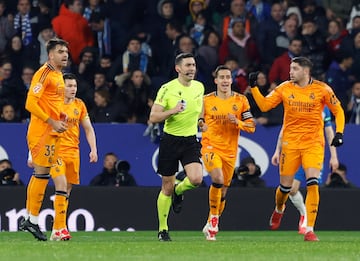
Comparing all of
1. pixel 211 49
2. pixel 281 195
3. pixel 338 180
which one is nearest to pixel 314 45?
pixel 211 49

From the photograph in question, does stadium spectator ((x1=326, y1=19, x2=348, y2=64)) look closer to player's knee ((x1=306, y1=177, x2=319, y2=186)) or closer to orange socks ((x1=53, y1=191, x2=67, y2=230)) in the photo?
player's knee ((x1=306, y1=177, x2=319, y2=186))

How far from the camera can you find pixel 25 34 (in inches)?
994

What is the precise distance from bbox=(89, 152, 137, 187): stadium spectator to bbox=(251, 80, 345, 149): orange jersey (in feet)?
15.4

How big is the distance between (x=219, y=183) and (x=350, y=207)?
4.36m

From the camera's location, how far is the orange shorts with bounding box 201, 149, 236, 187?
18.4 m

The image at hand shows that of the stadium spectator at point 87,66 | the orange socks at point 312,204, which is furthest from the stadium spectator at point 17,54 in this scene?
the orange socks at point 312,204

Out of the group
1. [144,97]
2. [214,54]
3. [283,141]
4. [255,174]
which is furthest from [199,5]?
[283,141]

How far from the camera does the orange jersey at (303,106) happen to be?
1786 cm

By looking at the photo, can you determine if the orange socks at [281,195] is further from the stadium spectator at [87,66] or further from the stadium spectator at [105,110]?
the stadium spectator at [87,66]

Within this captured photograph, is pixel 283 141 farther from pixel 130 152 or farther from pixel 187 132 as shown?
pixel 130 152

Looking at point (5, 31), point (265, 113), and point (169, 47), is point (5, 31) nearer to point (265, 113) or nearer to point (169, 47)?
point (169, 47)

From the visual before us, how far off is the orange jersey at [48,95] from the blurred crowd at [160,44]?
6400 mm

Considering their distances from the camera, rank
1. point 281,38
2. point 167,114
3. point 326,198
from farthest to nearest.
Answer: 1. point 281,38
2. point 326,198
3. point 167,114

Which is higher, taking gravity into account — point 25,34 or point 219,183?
point 25,34
